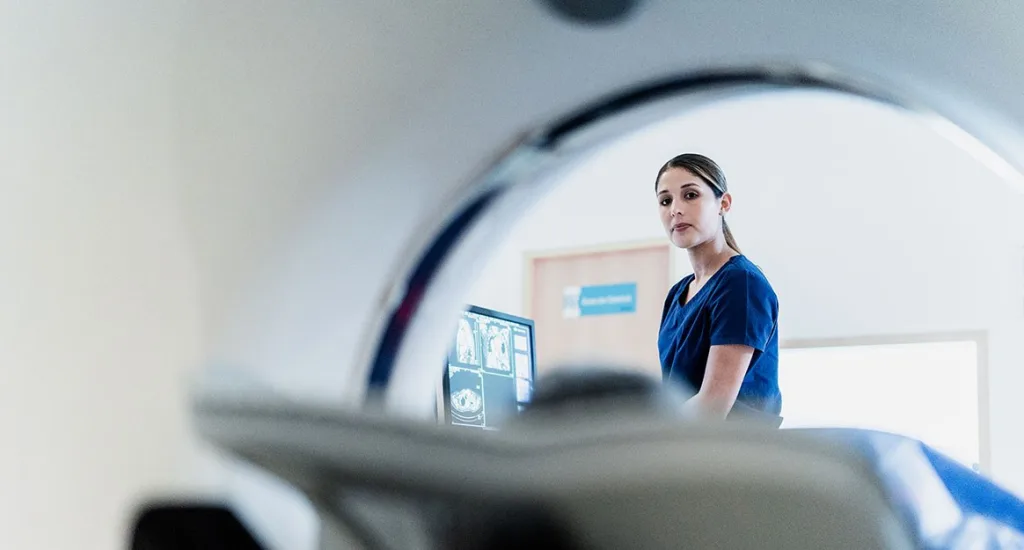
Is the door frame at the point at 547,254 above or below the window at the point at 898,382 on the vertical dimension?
above

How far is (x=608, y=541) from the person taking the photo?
0.20 m

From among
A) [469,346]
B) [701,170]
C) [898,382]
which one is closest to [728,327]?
[701,170]

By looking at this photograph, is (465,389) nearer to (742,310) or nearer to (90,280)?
(742,310)

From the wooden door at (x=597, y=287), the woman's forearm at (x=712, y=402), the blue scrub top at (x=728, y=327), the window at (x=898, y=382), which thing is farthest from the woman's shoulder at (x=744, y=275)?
the wooden door at (x=597, y=287)

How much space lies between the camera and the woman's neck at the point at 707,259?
52 centimetres

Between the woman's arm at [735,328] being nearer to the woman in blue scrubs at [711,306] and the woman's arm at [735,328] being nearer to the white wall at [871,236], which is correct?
the woman in blue scrubs at [711,306]

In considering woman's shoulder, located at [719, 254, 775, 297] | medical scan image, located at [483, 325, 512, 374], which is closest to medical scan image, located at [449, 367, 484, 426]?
medical scan image, located at [483, 325, 512, 374]

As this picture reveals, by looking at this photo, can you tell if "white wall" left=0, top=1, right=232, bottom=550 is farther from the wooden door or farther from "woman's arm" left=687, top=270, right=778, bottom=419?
the wooden door

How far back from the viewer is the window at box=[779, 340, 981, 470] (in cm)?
290

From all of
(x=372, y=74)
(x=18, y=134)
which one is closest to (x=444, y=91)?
(x=372, y=74)

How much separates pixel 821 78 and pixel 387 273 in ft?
0.51

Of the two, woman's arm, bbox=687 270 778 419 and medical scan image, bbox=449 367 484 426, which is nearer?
woman's arm, bbox=687 270 778 419

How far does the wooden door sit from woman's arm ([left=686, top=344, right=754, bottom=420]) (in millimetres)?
3207

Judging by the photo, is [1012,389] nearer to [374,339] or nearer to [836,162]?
[836,162]
